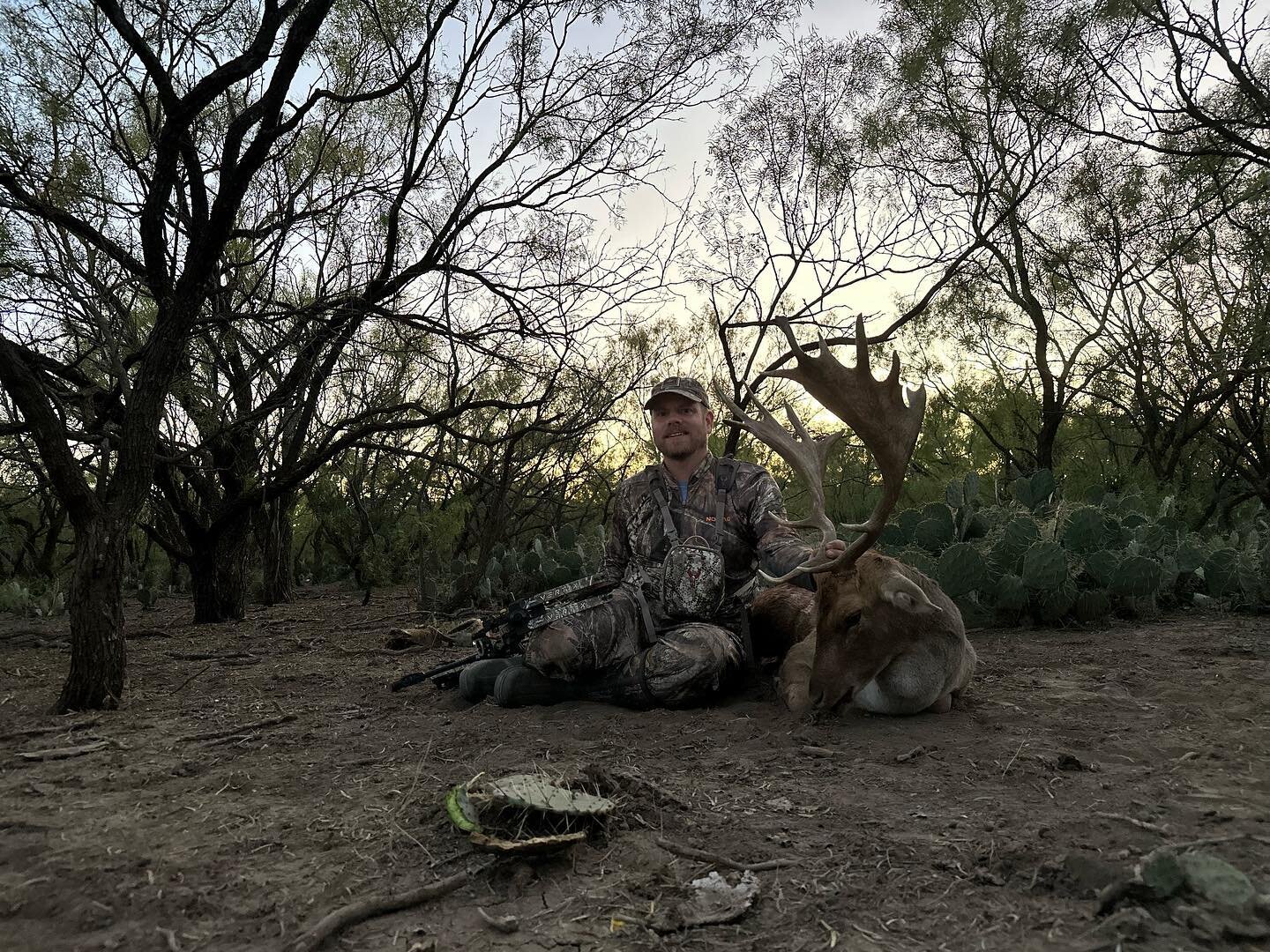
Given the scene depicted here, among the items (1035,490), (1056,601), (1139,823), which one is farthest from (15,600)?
(1139,823)

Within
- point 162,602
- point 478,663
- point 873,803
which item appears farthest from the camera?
point 162,602

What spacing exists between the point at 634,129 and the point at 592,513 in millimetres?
7395

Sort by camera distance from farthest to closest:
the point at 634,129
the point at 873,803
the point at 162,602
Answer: the point at 162,602
the point at 634,129
the point at 873,803

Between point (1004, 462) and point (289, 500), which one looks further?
point (1004, 462)

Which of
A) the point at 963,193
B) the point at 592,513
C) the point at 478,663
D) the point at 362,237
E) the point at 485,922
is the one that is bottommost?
the point at 485,922

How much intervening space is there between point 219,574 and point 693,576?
17.5 ft

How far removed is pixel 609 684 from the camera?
13.8 feet

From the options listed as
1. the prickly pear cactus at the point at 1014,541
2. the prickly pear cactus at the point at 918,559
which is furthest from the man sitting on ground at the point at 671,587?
the prickly pear cactus at the point at 1014,541

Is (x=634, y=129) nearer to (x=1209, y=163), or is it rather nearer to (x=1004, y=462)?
(x=1209, y=163)

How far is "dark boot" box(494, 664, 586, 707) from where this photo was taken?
14.0 feet

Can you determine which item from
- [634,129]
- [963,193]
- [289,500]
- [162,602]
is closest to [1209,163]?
[963,193]

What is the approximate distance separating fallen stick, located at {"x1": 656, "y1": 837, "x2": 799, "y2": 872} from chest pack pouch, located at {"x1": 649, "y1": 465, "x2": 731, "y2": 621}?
200 centimetres

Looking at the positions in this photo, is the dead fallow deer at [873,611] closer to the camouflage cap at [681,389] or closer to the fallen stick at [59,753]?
the camouflage cap at [681,389]

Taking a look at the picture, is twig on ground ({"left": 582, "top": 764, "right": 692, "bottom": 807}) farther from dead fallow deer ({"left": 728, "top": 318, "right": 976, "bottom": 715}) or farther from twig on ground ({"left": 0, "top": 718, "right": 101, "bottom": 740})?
twig on ground ({"left": 0, "top": 718, "right": 101, "bottom": 740})
